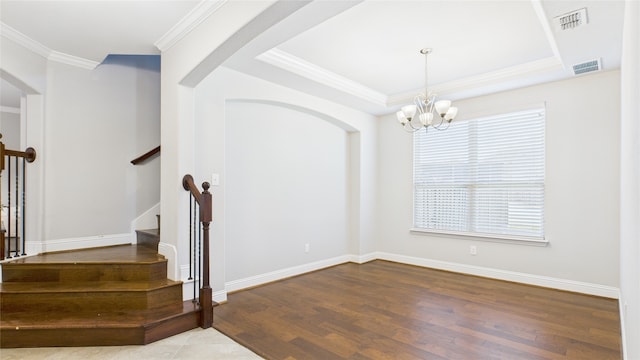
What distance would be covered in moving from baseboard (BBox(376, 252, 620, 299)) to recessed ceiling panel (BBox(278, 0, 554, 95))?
267 centimetres

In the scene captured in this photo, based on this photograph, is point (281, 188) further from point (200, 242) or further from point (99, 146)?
point (99, 146)

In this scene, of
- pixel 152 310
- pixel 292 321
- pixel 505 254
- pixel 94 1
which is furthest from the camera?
pixel 505 254

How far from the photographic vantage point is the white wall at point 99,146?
11.8 ft

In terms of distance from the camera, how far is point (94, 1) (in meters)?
2.50

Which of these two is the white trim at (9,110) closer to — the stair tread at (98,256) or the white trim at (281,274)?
the stair tread at (98,256)

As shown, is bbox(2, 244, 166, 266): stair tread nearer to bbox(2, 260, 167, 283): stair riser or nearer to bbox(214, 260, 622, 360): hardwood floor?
bbox(2, 260, 167, 283): stair riser

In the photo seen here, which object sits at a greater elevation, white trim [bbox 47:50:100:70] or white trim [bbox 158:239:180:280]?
white trim [bbox 47:50:100:70]

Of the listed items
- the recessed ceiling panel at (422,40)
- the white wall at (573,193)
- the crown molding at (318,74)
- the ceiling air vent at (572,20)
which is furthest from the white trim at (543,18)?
the crown molding at (318,74)

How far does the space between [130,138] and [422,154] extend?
4.23 m

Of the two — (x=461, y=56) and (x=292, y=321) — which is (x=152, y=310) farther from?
(x=461, y=56)

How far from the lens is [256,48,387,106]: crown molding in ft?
11.4

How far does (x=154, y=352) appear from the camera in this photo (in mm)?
2391

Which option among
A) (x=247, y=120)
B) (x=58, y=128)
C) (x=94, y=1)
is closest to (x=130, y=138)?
(x=58, y=128)

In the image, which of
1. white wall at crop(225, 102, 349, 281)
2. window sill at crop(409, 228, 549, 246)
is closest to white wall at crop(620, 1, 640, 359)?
window sill at crop(409, 228, 549, 246)
